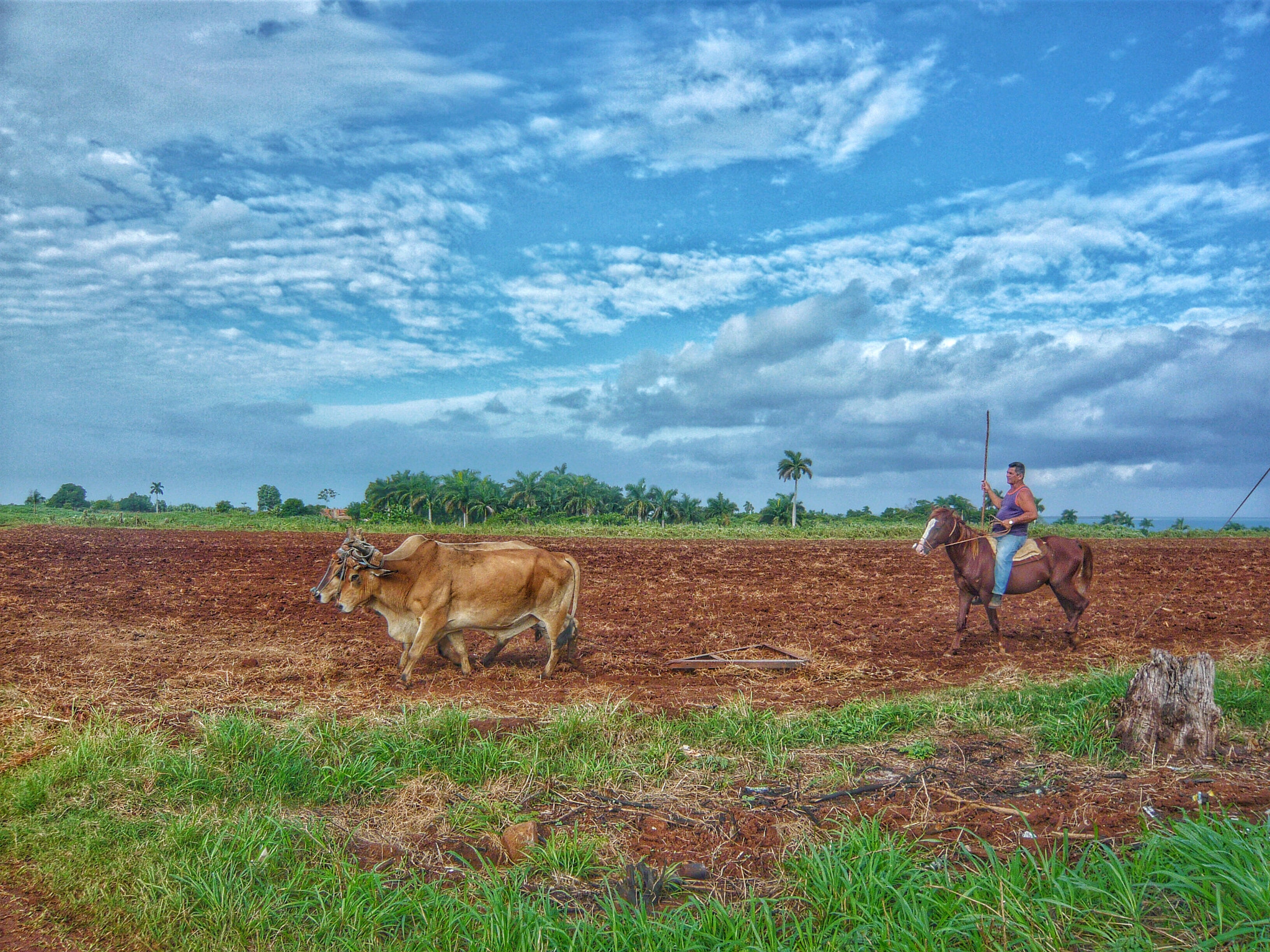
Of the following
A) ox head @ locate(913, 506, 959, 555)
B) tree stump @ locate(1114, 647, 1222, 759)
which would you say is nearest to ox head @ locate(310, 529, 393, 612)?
ox head @ locate(913, 506, 959, 555)

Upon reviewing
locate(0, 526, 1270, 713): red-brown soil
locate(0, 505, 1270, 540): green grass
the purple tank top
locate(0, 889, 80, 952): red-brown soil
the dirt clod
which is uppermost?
the purple tank top

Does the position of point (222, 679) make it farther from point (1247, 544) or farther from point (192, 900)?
point (1247, 544)

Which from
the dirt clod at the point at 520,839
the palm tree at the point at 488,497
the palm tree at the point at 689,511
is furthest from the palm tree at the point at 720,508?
the dirt clod at the point at 520,839

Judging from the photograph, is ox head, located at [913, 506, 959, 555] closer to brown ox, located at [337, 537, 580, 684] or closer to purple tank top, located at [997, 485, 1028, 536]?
purple tank top, located at [997, 485, 1028, 536]

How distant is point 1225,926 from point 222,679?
8940mm

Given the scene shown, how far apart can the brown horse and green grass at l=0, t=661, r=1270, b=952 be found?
4.14m

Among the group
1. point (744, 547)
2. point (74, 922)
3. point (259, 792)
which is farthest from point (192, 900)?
point (744, 547)

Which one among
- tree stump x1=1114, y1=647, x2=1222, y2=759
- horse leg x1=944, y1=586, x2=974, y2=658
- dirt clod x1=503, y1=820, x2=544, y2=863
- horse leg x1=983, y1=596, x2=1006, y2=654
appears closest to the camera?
dirt clod x1=503, y1=820, x2=544, y2=863

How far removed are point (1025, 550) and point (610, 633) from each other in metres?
6.26

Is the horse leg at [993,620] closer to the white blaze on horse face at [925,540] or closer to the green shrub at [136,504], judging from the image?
the white blaze on horse face at [925,540]

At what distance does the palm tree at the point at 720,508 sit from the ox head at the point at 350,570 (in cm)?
6624

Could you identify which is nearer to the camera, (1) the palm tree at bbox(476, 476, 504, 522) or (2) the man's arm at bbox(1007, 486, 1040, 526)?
(2) the man's arm at bbox(1007, 486, 1040, 526)

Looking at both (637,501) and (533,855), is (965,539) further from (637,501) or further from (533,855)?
(637,501)

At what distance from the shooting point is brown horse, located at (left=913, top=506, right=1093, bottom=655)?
36.8 ft
